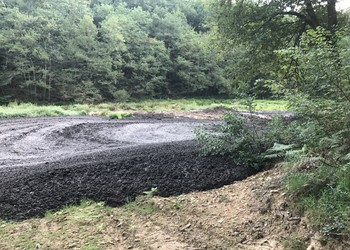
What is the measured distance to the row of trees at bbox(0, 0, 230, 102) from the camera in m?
30.7

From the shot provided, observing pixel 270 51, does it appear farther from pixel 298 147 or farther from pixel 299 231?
pixel 299 231

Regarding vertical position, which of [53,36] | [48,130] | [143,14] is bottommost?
[48,130]

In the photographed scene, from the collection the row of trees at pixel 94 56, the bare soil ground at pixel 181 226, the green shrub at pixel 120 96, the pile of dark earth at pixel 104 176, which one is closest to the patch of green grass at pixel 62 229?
the bare soil ground at pixel 181 226

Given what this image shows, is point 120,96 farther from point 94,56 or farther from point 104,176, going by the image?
point 104,176

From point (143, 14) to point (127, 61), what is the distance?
12.0m

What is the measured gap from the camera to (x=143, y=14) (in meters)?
48.2

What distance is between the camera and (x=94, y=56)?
116ft

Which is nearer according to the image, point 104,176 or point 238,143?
point 104,176

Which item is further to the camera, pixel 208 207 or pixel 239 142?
pixel 239 142

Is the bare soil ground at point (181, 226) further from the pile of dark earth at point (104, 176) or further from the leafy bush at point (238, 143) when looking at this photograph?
the leafy bush at point (238, 143)

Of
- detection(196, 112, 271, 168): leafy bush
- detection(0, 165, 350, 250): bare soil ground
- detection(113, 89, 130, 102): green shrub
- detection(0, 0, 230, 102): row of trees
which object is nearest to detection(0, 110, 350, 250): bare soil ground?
detection(0, 165, 350, 250): bare soil ground

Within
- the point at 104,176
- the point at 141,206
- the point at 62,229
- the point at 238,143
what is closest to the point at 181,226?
the point at 141,206

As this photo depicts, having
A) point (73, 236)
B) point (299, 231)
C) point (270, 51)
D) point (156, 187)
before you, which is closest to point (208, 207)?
point (156, 187)

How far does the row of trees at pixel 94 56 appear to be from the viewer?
1208 inches
